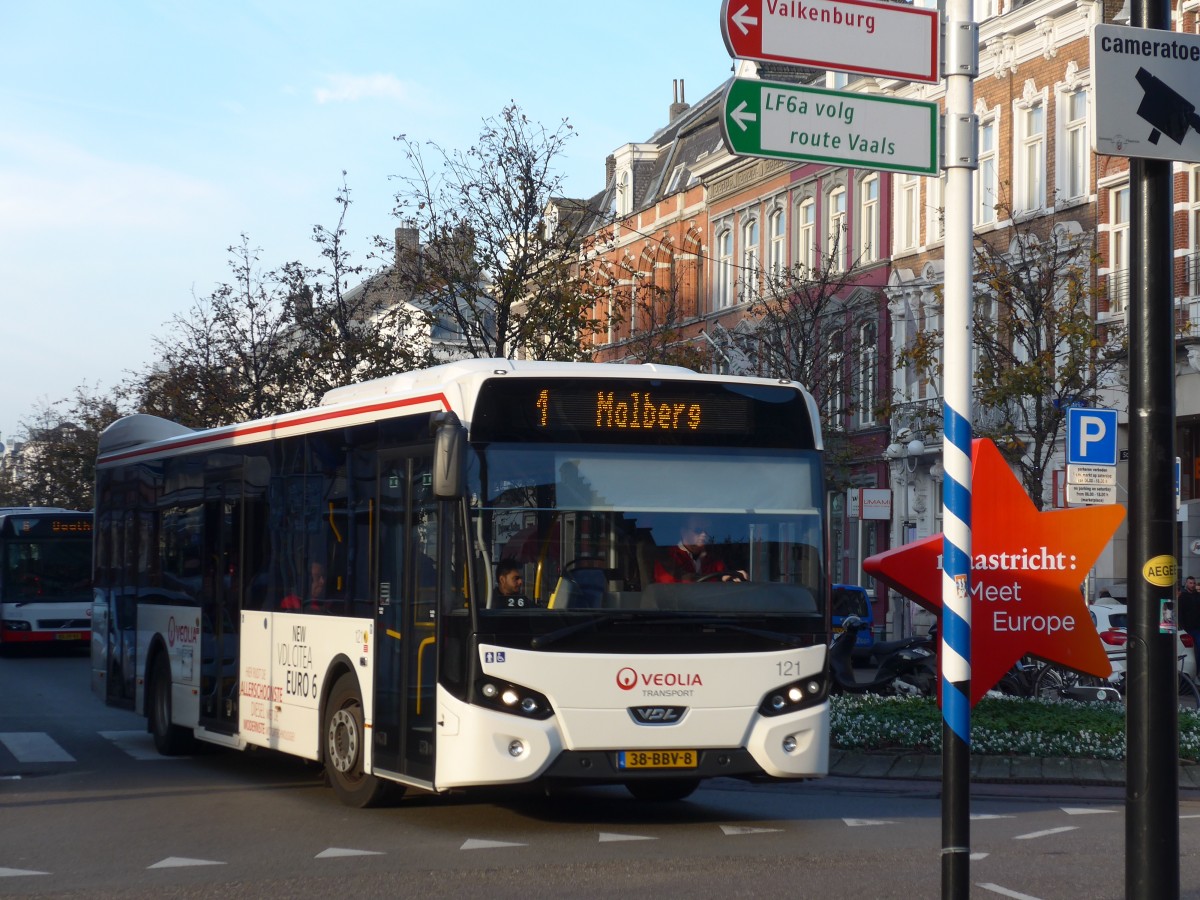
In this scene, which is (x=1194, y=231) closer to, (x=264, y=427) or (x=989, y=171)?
(x=989, y=171)

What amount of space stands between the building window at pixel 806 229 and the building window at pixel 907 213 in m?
3.43

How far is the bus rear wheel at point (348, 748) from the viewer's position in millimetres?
12430

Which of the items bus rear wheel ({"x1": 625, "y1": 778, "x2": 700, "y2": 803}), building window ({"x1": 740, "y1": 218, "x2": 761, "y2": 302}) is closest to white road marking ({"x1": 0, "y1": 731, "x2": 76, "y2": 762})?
bus rear wheel ({"x1": 625, "y1": 778, "x2": 700, "y2": 803})

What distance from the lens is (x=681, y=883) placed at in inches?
376

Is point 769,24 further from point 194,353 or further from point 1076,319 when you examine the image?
point 194,353

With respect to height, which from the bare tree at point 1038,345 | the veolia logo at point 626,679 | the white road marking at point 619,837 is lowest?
the white road marking at point 619,837

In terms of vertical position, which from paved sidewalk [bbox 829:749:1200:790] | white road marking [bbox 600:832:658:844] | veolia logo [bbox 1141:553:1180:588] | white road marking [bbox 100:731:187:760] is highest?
veolia logo [bbox 1141:553:1180:588]

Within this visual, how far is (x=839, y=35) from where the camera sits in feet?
22.9

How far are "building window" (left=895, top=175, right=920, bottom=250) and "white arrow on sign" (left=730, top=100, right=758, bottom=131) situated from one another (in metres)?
37.0

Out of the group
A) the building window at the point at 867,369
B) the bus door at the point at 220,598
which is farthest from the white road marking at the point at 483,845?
the building window at the point at 867,369

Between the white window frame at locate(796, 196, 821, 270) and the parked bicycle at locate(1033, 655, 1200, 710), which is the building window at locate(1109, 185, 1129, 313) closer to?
the white window frame at locate(796, 196, 821, 270)

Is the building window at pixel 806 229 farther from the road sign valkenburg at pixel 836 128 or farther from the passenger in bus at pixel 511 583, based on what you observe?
the road sign valkenburg at pixel 836 128

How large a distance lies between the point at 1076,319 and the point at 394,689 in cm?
1810

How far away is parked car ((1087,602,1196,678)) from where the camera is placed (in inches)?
925
